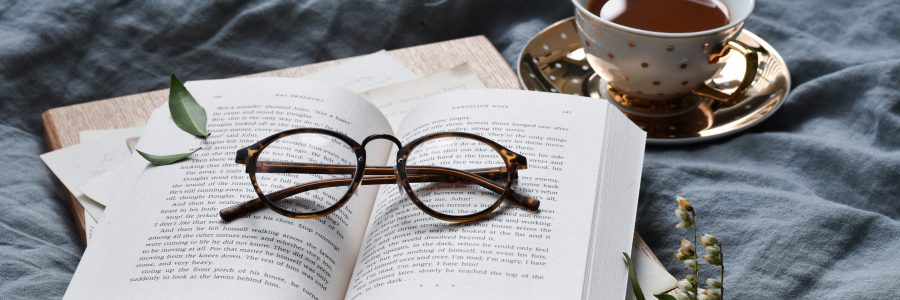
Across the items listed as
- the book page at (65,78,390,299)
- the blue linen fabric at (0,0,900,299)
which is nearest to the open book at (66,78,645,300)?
the book page at (65,78,390,299)

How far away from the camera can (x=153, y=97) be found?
33.2 inches

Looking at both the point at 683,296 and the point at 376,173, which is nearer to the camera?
the point at 683,296

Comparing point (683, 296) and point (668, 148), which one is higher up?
point (683, 296)

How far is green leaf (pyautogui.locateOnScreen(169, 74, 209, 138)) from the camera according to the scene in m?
0.68

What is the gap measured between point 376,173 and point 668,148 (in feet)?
0.97

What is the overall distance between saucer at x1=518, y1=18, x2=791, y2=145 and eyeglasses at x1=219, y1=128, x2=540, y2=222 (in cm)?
23

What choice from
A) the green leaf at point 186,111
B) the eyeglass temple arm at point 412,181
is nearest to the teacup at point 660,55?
the eyeglass temple arm at point 412,181

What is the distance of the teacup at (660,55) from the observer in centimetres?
75

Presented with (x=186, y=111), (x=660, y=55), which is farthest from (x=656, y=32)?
(x=186, y=111)

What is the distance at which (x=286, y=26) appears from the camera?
1.05 meters

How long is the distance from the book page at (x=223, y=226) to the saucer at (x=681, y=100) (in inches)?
9.7

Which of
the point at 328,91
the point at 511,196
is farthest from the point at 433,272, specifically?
the point at 328,91

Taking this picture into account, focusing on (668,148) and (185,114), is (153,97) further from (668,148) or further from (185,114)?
(668,148)

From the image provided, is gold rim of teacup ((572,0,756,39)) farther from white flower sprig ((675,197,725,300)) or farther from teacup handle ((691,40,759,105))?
white flower sprig ((675,197,725,300))
